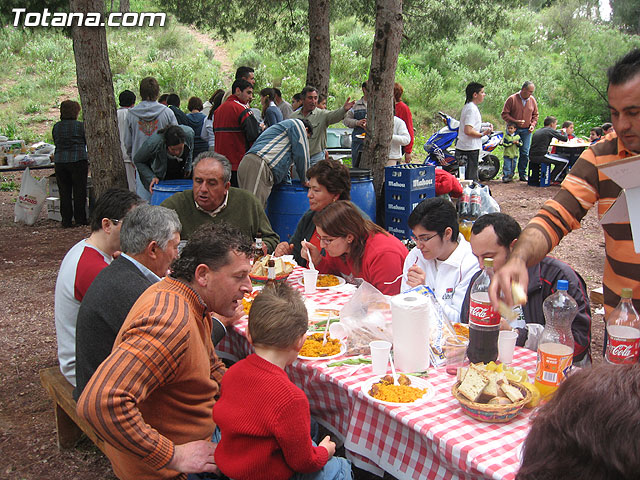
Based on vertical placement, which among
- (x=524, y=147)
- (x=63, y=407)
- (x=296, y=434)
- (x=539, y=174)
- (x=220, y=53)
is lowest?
(x=63, y=407)

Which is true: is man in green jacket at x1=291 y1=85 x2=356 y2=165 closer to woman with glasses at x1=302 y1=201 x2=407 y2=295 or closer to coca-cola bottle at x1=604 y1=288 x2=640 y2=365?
woman with glasses at x1=302 y1=201 x2=407 y2=295

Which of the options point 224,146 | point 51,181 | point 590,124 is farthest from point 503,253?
point 590,124

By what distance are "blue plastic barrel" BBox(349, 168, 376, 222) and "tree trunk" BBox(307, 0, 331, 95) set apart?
171 inches

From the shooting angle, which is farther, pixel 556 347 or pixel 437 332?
pixel 437 332

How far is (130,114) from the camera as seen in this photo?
7.93 meters

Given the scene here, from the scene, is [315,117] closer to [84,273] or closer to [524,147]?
[84,273]

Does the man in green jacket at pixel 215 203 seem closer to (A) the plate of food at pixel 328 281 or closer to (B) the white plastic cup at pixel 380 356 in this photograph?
(A) the plate of food at pixel 328 281

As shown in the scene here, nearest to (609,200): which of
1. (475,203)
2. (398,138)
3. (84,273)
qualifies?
(84,273)

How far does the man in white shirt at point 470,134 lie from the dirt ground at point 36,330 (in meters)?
1.08

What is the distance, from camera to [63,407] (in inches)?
131

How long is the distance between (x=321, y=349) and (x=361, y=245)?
1.23 metres

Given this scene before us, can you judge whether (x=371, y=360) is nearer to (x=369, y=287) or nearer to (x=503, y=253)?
(x=369, y=287)

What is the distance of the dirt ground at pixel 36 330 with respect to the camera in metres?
3.47

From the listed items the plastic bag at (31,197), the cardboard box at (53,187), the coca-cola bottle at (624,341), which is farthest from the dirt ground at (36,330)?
the coca-cola bottle at (624,341)
